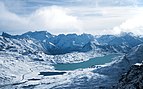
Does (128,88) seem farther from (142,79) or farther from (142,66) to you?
(142,66)

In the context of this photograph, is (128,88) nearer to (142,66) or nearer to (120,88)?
(120,88)

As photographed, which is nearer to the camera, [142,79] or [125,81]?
[142,79]

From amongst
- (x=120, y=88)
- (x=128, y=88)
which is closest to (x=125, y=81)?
(x=120, y=88)

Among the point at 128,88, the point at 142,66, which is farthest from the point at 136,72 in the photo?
the point at 128,88

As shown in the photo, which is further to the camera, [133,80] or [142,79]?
[133,80]

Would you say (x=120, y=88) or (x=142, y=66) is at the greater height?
(x=142, y=66)

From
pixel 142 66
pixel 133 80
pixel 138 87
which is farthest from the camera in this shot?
pixel 142 66

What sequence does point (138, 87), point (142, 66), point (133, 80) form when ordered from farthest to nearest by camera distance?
point (142, 66) < point (133, 80) < point (138, 87)
